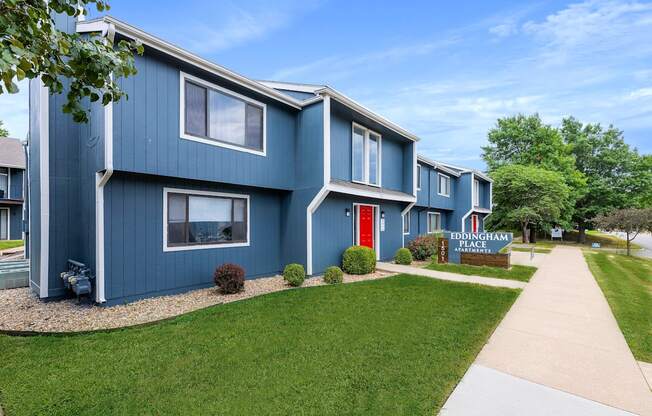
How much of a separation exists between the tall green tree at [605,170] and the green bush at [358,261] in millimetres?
30364

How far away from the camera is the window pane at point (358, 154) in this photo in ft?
35.6

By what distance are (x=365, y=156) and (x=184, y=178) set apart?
6610mm

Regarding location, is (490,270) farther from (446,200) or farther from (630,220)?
(630,220)

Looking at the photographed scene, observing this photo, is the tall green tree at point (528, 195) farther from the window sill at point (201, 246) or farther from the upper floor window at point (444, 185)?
the window sill at point (201, 246)

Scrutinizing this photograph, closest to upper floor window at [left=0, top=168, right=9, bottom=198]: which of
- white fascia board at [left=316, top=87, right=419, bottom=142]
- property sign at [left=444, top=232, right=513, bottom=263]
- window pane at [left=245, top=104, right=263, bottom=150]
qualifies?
window pane at [left=245, top=104, right=263, bottom=150]

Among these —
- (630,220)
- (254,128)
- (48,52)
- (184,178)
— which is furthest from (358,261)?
(630,220)

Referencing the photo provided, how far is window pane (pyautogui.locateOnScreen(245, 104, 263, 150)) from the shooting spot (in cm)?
837

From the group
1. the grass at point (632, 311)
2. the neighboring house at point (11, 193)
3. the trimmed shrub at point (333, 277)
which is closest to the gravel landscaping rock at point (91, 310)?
the trimmed shrub at point (333, 277)

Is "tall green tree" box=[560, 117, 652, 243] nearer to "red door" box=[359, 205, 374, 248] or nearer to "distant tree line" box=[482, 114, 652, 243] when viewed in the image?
"distant tree line" box=[482, 114, 652, 243]

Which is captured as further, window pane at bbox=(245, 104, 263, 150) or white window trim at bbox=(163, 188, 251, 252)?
window pane at bbox=(245, 104, 263, 150)

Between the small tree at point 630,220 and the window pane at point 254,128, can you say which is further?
the small tree at point 630,220

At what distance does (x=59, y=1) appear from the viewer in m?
2.73

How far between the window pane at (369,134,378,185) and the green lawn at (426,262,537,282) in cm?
390

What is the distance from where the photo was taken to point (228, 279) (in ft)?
22.8
